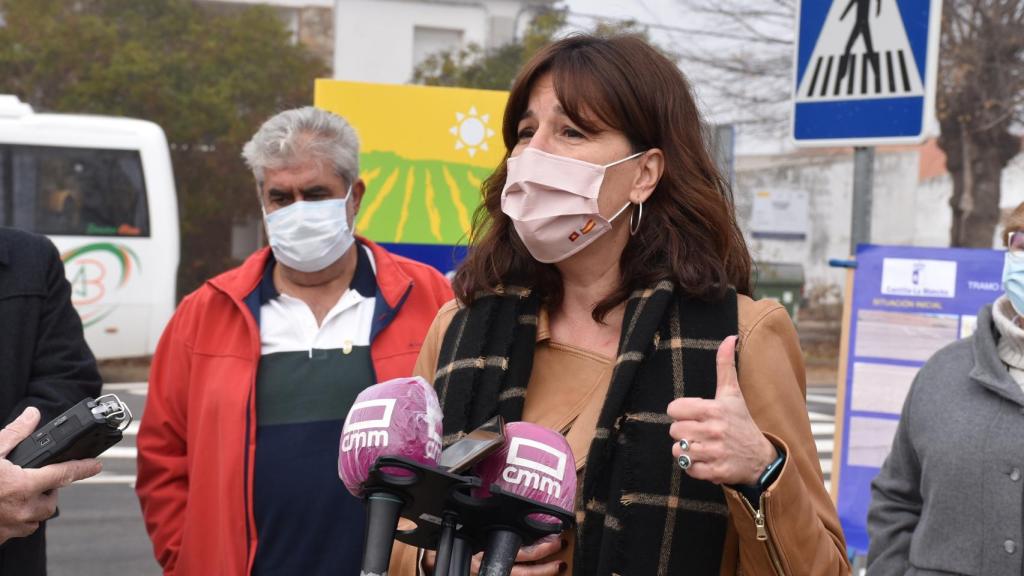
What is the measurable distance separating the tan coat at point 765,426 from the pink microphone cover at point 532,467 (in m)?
0.45

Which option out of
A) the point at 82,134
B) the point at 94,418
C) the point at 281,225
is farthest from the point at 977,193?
the point at 94,418

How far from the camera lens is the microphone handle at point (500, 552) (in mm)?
1640

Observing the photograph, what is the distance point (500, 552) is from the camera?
1.66 metres

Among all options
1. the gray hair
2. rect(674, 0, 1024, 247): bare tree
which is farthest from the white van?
the gray hair

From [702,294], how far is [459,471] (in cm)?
92

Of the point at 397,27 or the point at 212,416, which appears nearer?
the point at 212,416

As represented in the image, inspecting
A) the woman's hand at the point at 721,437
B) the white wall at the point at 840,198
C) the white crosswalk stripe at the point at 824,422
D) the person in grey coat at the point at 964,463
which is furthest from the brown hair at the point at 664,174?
the white wall at the point at 840,198

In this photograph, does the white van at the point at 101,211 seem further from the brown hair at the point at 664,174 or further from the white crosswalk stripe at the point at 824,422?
the brown hair at the point at 664,174

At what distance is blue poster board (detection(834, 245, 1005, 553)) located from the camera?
505cm

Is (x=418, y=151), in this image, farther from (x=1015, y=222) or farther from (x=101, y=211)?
(x=101, y=211)

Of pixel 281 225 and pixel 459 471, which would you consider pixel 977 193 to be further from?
pixel 459 471

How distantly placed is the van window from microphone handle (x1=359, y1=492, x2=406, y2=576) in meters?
15.5

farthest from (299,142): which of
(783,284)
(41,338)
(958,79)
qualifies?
(783,284)

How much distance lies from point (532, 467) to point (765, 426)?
696mm
